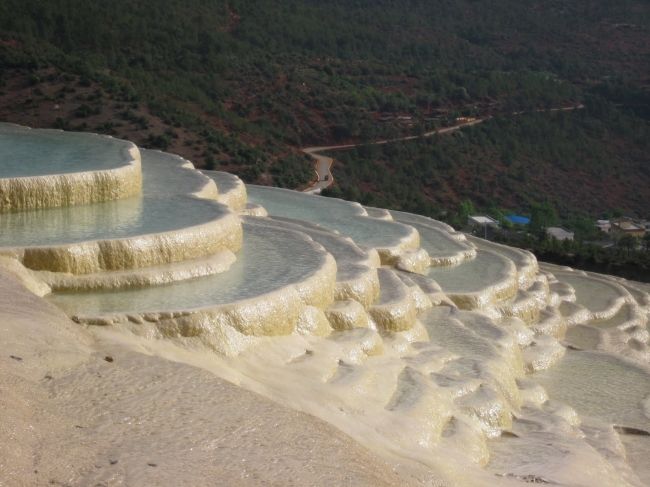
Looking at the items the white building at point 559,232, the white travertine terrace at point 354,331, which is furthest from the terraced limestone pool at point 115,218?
the white building at point 559,232

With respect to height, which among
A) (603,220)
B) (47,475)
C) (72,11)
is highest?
(47,475)

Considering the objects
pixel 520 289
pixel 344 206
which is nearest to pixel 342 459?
pixel 520 289

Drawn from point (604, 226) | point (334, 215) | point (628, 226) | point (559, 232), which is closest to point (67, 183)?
point (334, 215)

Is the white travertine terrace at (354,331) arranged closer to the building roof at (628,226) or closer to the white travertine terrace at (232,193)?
the white travertine terrace at (232,193)

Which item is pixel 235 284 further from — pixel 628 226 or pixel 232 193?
pixel 628 226

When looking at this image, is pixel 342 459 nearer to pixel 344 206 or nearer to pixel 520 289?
pixel 520 289

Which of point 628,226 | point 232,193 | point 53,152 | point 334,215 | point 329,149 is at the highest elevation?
point 53,152
